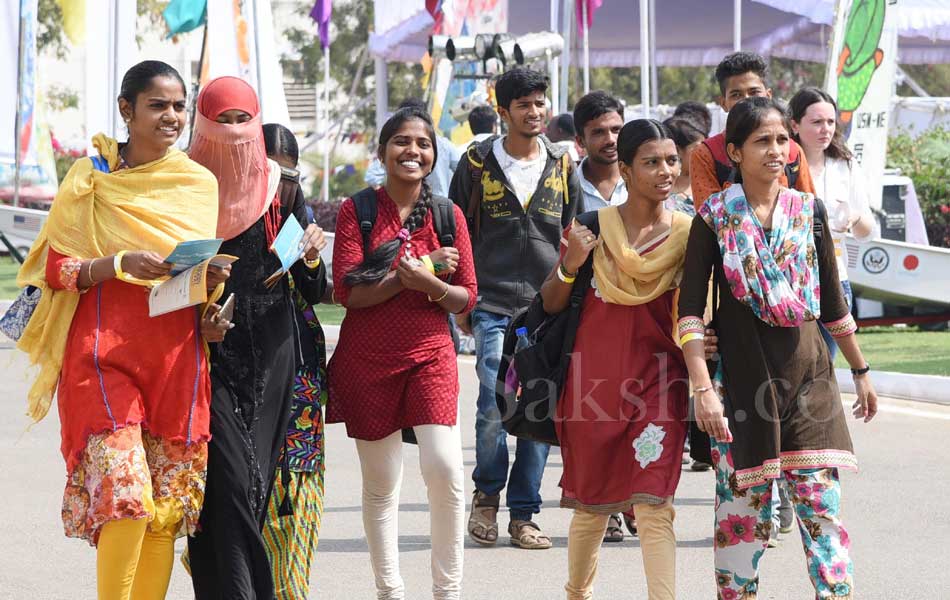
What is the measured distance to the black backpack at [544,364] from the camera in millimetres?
5344

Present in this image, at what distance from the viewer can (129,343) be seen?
4.66 m

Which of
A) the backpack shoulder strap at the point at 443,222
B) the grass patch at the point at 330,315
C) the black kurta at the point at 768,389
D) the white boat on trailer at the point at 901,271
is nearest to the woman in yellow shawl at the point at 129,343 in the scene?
the backpack shoulder strap at the point at 443,222

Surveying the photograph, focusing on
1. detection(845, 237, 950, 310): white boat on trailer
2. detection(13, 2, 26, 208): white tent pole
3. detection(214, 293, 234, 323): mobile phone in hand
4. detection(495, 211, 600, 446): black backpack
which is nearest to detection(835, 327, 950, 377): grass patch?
detection(845, 237, 950, 310): white boat on trailer

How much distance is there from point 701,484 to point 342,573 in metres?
2.46

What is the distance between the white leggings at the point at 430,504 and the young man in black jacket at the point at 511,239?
1269 millimetres

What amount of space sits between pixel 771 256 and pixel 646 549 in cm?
102

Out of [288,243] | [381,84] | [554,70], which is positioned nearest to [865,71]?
[554,70]

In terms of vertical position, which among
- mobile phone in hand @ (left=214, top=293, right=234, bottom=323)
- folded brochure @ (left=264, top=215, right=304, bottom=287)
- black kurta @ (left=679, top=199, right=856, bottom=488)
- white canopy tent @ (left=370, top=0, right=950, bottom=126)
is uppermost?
white canopy tent @ (left=370, top=0, right=950, bottom=126)

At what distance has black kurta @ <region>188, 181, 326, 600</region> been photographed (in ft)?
15.9

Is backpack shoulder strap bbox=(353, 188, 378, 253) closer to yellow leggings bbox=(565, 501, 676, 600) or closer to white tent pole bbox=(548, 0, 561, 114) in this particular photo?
yellow leggings bbox=(565, 501, 676, 600)

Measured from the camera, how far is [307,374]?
5336 millimetres

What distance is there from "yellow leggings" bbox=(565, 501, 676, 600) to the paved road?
29.6 inches

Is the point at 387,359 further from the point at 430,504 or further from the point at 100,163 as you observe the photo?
the point at 100,163

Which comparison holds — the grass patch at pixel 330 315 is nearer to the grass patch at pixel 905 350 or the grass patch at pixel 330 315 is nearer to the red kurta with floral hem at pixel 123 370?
the grass patch at pixel 905 350
